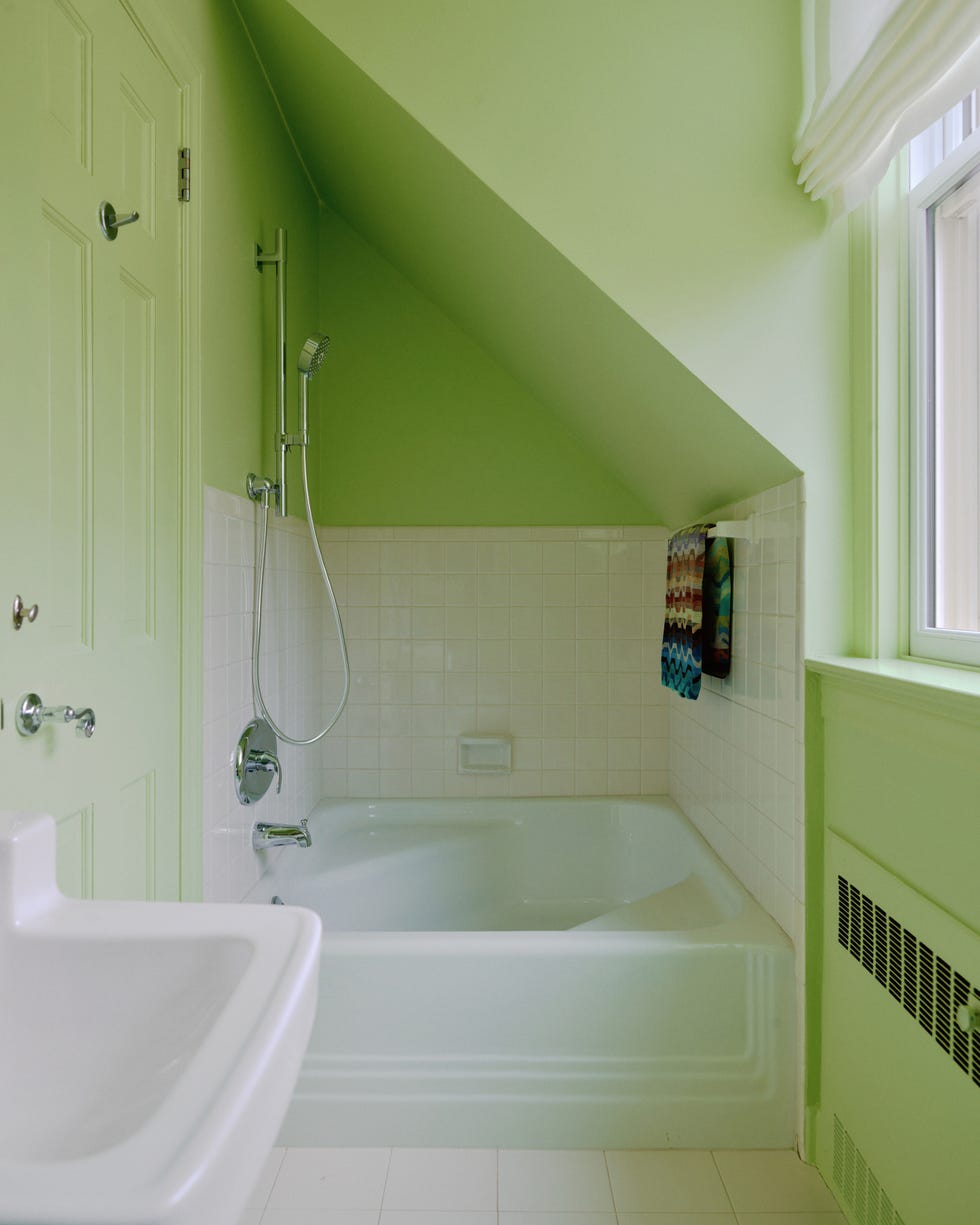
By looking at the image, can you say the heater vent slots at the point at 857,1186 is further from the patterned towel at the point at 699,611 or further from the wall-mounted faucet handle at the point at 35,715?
the wall-mounted faucet handle at the point at 35,715

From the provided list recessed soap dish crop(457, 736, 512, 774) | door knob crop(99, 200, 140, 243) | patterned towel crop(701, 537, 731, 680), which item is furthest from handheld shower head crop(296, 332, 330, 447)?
recessed soap dish crop(457, 736, 512, 774)

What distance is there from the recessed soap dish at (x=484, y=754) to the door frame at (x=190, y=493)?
4.15 ft

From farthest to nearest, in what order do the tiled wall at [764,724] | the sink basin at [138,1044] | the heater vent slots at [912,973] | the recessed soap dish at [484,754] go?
1. the recessed soap dish at [484,754]
2. the tiled wall at [764,724]
3. the heater vent slots at [912,973]
4. the sink basin at [138,1044]

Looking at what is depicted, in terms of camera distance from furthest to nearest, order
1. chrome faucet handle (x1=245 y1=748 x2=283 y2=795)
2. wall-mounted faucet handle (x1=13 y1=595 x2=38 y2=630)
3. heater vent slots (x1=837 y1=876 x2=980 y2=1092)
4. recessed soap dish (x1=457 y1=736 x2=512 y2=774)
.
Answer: recessed soap dish (x1=457 y1=736 x2=512 y2=774) < chrome faucet handle (x1=245 y1=748 x2=283 y2=795) < heater vent slots (x1=837 y1=876 x2=980 y2=1092) < wall-mounted faucet handle (x1=13 y1=595 x2=38 y2=630)

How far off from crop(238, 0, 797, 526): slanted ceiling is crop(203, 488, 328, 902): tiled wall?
2.82 ft

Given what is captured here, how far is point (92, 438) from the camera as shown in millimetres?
1276

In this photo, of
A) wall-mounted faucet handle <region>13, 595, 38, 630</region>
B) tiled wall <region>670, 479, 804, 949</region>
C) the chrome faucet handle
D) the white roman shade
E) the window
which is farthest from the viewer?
the chrome faucet handle

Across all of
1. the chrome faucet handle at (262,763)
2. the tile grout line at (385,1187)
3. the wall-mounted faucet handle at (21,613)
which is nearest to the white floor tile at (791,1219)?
the tile grout line at (385,1187)

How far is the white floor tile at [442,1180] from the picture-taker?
1553 mm

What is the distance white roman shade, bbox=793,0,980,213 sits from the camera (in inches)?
49.4

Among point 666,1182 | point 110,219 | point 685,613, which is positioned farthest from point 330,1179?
point 110,219

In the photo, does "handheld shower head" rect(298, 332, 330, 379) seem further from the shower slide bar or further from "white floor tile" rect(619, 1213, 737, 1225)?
"white floor tile" rect(619, 1213, 737, 1225)

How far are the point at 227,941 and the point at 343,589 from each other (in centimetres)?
213

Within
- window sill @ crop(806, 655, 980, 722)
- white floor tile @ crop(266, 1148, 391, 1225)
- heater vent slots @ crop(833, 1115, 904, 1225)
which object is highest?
window sill @ crop(806, 655, 980, 722)
